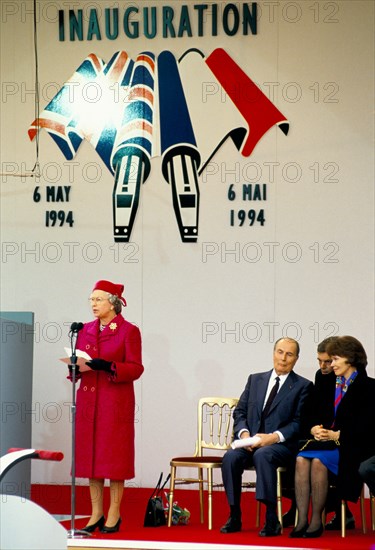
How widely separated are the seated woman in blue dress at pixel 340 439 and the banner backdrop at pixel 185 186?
74.8 inches

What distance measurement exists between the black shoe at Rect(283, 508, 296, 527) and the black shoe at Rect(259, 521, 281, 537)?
1.68ft

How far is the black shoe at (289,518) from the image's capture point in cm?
704

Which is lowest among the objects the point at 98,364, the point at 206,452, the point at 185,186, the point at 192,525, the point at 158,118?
the point at 192,525

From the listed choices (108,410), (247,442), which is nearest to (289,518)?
(247,442)

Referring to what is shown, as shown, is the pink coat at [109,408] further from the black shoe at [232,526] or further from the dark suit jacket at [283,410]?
the dark suit jacket at [283,410]

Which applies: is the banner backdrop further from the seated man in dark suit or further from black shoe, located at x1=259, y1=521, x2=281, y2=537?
black shoe, located at x1=259, y1=521, x2=281, y2=537

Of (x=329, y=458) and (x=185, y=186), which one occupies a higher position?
(x=185, y=186)

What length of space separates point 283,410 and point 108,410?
46.4 inches

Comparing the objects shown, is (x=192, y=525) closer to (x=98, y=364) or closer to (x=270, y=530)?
(x=270, y=530)

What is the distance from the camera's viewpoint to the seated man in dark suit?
6.67m

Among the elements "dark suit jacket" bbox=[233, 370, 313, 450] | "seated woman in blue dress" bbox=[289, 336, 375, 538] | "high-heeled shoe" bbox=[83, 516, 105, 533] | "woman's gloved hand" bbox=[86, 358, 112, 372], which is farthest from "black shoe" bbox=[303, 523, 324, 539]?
"woman's gloved hand" bbox=[86, 358, 112, 372]

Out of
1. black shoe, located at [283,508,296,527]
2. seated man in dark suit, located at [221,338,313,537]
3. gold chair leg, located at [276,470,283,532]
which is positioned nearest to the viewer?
seated man in dark suit, located at [221,338,313,537]

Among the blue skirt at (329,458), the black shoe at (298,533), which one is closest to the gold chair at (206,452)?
the black shoe at (298,533)

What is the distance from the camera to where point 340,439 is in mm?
6715
